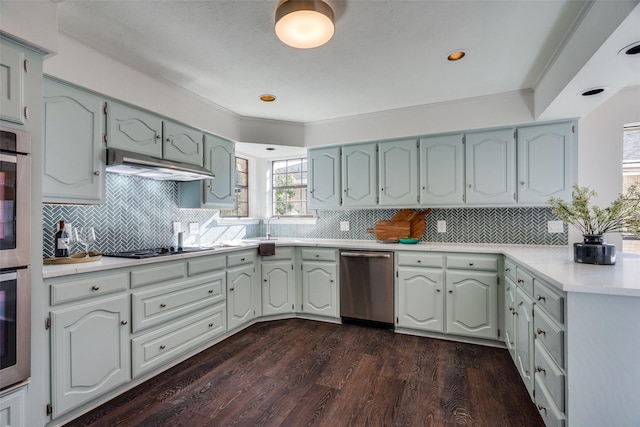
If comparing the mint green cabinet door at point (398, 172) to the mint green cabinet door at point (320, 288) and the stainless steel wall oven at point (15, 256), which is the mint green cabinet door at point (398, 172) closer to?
the mint green cabinet door at point (320, 288)

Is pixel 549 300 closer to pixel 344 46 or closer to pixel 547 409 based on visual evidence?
pixel 547 409

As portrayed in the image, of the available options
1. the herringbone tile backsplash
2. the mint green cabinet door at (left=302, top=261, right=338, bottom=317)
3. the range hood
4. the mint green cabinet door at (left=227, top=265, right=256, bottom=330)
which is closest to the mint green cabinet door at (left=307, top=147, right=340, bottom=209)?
the herringbone tile backsplash

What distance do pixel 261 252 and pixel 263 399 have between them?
1.59 meters

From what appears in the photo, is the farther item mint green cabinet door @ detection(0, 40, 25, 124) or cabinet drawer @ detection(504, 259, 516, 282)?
cabinet drawer @ detection(504, 259, 516, 282)

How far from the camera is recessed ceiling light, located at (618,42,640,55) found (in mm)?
1597

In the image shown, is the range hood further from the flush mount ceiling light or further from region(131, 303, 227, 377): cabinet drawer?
the flush mount ceiling light

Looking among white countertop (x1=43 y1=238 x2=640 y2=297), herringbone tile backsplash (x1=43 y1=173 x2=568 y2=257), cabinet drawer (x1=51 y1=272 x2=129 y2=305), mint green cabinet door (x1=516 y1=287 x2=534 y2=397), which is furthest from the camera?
herringbone tile backsplash (x1=43 y1=173 x2=568 y2=257)

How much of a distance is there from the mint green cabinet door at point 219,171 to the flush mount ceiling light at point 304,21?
1.77 meters

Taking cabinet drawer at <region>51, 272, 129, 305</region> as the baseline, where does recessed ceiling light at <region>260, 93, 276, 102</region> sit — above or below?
above

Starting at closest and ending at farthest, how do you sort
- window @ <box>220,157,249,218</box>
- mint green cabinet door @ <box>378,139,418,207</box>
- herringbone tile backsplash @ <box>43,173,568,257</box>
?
herringbone tile backsplash @ <box>43,173,568,257</box>, mint green cabinet door @ <box>378,139,418,207</box>, window @ <box>220,157,249,218</box>

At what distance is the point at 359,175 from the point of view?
359 cm

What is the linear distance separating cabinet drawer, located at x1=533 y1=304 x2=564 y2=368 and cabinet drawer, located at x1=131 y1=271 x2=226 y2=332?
96.3 inches

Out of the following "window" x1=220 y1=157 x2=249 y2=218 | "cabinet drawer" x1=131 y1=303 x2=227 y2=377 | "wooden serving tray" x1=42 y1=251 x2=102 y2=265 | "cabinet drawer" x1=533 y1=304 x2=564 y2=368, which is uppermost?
"window" x1=220 y1=157 x2=249 y2=218

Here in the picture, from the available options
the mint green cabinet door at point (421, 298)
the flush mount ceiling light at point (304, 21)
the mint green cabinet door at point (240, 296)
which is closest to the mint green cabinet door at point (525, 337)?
the mint green cabinet door at point (421, 298)
